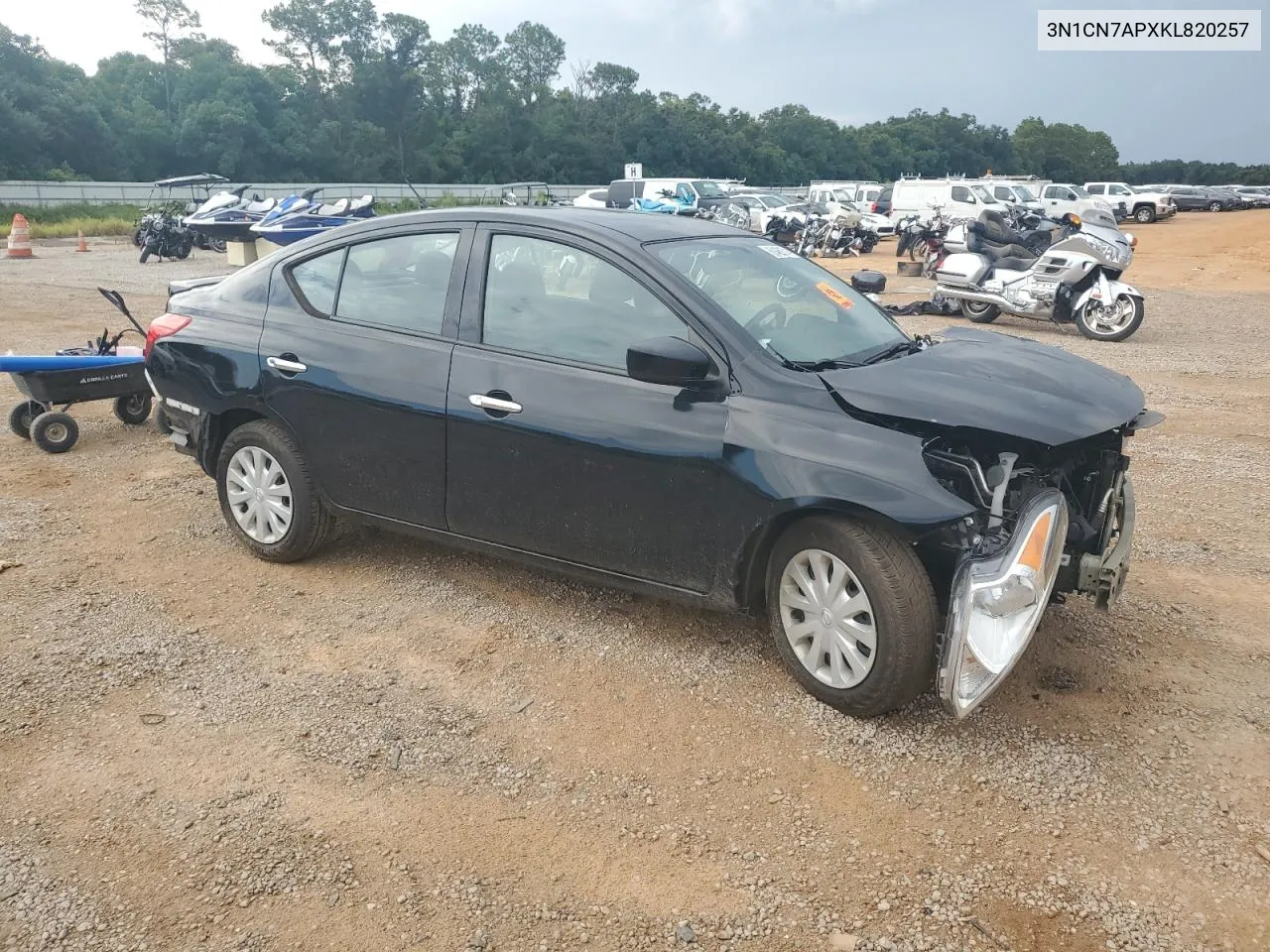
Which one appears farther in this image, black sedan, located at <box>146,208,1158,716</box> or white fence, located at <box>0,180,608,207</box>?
white fence, located at <box>0,180,608,207</box>

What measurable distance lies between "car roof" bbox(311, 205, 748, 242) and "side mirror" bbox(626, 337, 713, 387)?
0.67 meters

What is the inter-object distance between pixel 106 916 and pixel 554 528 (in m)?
1.91

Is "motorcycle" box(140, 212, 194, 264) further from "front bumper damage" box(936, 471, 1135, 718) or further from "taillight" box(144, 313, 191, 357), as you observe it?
"front bumper damage" box(936, 471, 1135, 718)

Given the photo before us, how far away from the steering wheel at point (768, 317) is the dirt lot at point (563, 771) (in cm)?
125

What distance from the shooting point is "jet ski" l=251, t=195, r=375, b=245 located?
755 inches

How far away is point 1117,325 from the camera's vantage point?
1161 cm

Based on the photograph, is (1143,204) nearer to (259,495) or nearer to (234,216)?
(234,216)

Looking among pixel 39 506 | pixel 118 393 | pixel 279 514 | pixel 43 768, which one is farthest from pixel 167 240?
pixel 43 768

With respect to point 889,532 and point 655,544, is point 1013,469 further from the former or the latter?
point 655,544

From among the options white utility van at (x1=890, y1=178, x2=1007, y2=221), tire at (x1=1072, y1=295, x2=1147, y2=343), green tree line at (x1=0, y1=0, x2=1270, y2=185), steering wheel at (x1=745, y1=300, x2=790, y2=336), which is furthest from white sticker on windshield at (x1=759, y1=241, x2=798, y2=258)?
green tree line at (x1=0, y1=0, x2=1270, y2=185)

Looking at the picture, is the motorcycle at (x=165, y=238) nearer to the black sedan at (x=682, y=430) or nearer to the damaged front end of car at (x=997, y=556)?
the black sedan at (x=682, y=430)

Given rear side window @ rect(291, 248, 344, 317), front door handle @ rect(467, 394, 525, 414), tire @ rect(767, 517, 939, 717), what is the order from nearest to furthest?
tire @ rect(767, 517, 939, 717) → front door handle @ rect(467, 394, 525, 414) → rear side window @ rect(291, 248, 344, 317)

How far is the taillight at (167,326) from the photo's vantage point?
191 inches

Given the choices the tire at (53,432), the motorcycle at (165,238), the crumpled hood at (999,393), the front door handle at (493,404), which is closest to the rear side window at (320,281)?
the front door handle at (493,404)
